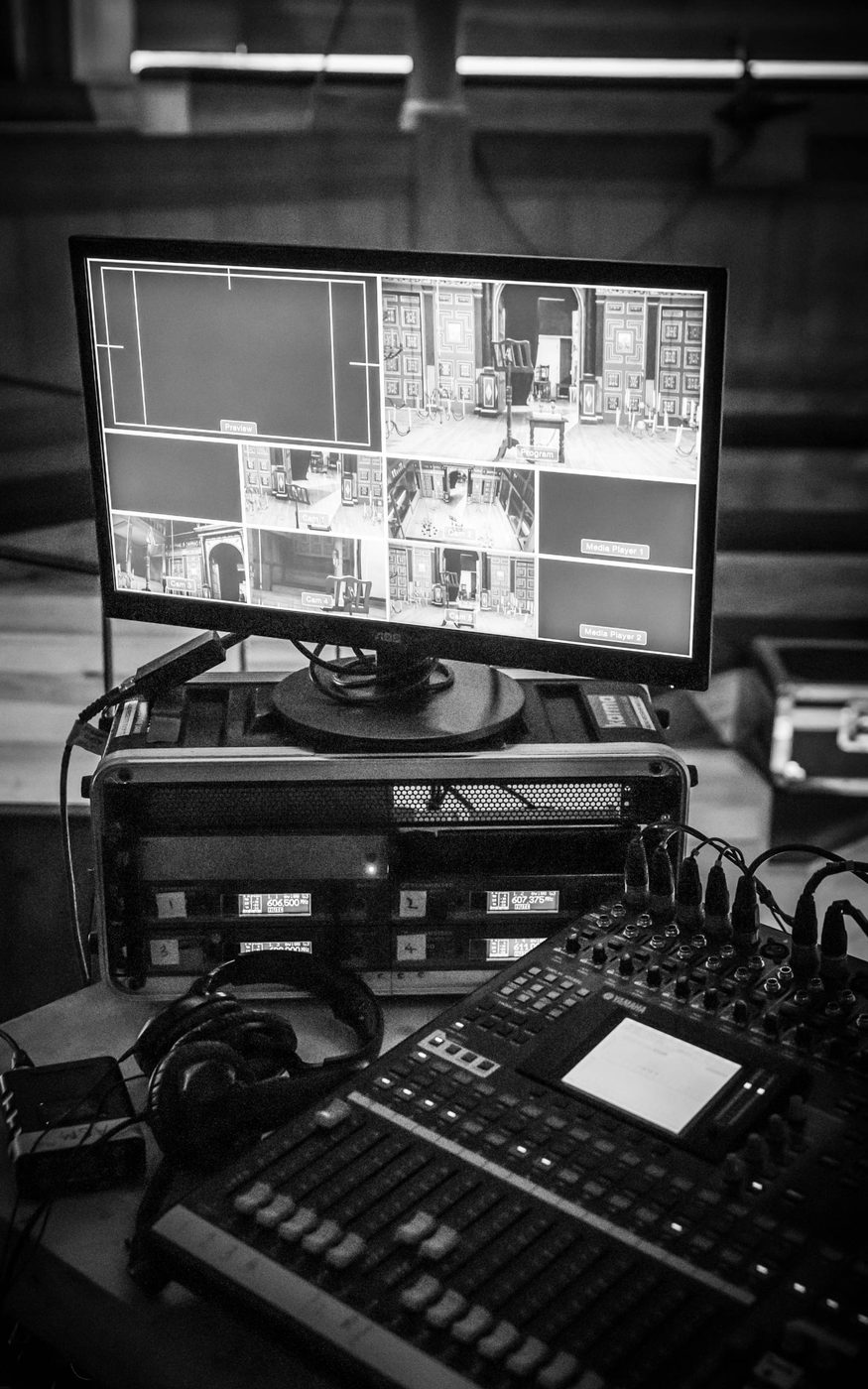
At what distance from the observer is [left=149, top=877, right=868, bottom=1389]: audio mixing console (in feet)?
2.44

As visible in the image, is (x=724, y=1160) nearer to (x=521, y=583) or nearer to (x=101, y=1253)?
(x=101, y=1253)

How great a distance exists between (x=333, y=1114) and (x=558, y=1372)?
0.81ft

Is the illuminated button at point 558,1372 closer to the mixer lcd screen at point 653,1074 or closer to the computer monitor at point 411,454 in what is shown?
the mixer lcd screen at point 653,1074

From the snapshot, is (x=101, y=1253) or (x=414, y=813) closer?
(x=101, y=1253)

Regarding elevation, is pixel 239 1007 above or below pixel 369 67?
below

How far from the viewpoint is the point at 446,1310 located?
76 cm

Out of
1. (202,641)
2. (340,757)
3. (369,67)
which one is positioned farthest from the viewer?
(369,67)

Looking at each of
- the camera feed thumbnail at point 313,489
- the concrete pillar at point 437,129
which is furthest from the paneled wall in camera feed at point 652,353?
the concrete pillar at point 437,129

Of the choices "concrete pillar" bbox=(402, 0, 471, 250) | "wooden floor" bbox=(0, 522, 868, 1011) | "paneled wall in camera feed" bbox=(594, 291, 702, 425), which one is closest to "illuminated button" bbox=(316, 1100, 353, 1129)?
"paneled wall in camera feed" bbox=(594, 291, 702, 425)

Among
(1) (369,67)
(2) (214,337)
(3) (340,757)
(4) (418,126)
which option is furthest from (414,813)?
(1) (369,67)

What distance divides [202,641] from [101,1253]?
0.61 meters

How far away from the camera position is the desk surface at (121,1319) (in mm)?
843

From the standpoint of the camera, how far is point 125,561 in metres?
1.36

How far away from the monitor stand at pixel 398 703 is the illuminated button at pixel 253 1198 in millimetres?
450
